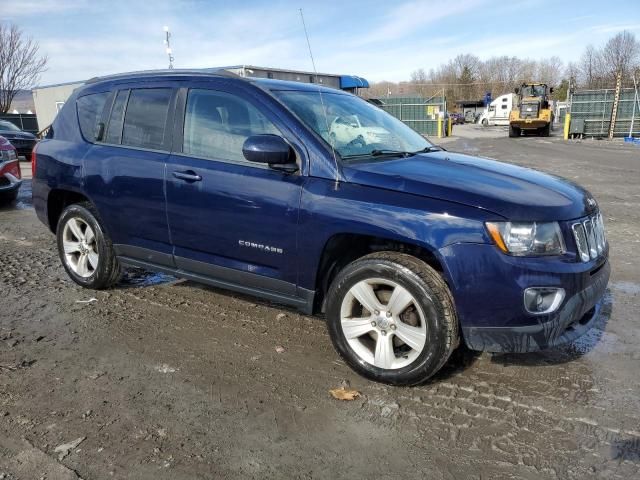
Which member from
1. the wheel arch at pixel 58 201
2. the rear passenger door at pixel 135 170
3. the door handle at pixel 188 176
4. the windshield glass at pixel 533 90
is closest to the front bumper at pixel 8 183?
the wheel arch at pixel 58 201

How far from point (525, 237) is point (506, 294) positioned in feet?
1.05

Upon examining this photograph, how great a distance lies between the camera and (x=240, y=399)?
3018 mm

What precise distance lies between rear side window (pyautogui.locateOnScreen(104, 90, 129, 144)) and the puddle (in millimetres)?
1337

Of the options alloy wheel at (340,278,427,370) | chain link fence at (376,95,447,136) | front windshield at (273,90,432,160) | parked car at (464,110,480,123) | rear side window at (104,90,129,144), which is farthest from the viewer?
parked car at (464,110,480,123)

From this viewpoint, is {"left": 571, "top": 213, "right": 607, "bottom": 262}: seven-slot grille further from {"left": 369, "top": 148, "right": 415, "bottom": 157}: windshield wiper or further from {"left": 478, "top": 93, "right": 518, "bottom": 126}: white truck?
{"left": 478, "top": 93, "right": 518, "bottom": 126}: white truck

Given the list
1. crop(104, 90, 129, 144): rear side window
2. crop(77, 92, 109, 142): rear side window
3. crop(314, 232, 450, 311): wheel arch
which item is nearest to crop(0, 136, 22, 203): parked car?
crop(77, 92, 109, 142): rear side window

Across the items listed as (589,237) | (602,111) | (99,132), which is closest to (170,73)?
(99,132)

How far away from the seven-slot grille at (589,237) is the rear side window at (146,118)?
117 inches

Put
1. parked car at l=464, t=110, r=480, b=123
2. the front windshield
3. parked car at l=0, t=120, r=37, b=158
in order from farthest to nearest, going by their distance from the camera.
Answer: parked car at l=464, t=110, r=480, b=123 → parked car at l=0, t=120, r=37, b=158 → the front windshield

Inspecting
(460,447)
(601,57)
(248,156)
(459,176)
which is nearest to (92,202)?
(248,156)

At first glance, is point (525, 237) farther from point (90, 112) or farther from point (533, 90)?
point (533, 90)

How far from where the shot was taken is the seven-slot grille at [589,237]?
2.96 metres

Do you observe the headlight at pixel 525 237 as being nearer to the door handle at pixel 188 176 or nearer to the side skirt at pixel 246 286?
the side skirt at pixel 246 286

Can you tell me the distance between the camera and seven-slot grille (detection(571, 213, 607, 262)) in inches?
116
